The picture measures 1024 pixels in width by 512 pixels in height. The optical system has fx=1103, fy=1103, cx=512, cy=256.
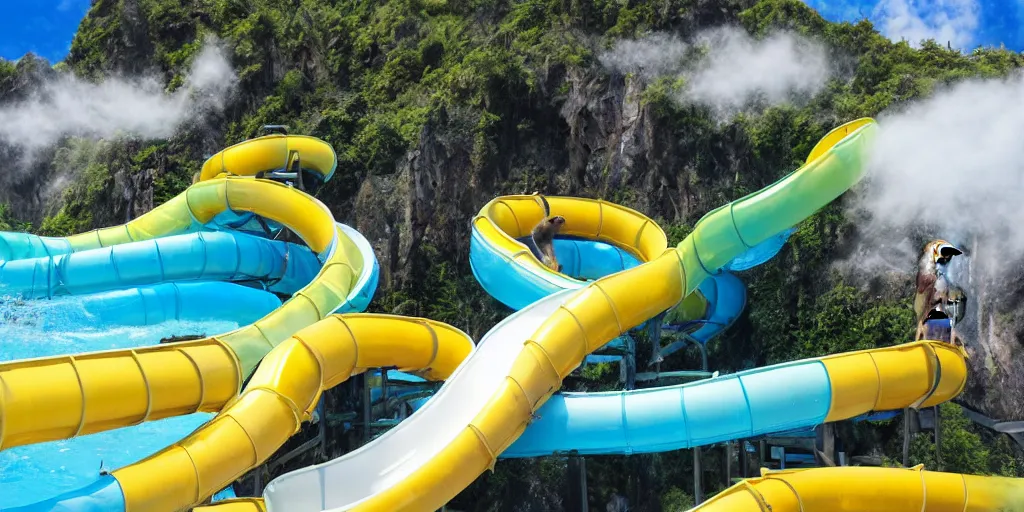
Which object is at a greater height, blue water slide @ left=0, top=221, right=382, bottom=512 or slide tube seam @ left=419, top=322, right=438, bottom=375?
blue water slide @ left=0, top=221, right=382, bottom=512

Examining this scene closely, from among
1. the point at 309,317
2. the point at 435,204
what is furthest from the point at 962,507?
the point at 435,204

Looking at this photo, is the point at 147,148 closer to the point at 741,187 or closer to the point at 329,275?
the point at 329,275

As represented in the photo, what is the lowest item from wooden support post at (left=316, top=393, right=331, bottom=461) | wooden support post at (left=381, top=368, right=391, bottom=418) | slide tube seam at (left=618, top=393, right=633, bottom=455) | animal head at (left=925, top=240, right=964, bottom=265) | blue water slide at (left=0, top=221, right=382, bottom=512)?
slide tube seam at (left=618, top=393, right=633, bottom=455)

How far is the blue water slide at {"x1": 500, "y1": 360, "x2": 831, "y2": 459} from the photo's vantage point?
11805 mm

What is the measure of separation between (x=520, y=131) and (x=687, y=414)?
10.6 meters

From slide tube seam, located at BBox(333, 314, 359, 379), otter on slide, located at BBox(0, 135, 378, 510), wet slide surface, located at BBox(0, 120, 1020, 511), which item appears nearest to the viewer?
wet slide surface, located at BBox(0, 120, 1020, 511)

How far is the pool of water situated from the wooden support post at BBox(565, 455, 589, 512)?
4652 millimetres

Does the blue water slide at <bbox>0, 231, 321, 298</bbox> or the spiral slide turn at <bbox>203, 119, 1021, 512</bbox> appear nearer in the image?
the spiral slide turn at <bbox>203, 119, 1021, 512</bbox>

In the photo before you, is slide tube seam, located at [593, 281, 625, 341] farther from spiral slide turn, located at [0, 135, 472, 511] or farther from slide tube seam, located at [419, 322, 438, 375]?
slide tube seam, located at [419, 322, 438, 375]

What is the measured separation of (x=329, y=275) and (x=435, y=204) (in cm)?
605

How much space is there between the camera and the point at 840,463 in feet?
43.3

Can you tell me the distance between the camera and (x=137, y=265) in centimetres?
1608

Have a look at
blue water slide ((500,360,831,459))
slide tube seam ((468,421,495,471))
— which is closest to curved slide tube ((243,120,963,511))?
slide tube seam ((468,421,495,471))

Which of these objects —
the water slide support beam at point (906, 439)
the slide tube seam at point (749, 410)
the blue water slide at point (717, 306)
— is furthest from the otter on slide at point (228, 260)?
the water slide support beam at point (906, 439)
